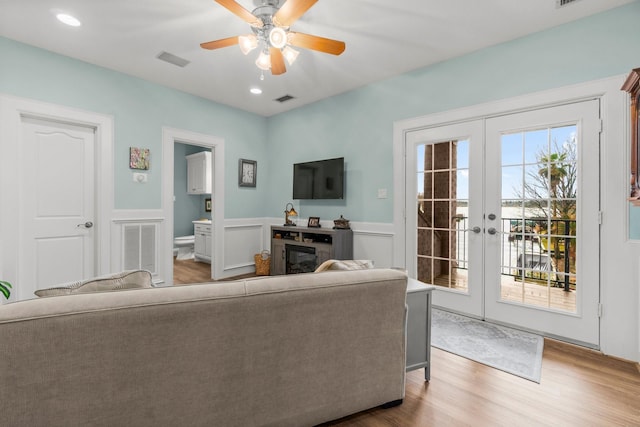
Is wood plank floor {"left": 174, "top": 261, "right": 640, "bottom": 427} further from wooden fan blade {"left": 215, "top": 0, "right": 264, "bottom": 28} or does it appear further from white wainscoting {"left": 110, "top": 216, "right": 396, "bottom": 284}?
wooden fan blade {"left": 215, "top": 0, "right": 264, "bottom": 28}

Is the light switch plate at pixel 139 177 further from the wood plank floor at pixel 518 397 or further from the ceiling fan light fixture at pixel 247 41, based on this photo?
the wood plank floor at pixel 518 397

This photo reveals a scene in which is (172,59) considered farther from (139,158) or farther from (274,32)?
(274,32)

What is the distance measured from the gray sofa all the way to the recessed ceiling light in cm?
272

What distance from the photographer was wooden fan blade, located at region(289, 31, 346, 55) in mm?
2223

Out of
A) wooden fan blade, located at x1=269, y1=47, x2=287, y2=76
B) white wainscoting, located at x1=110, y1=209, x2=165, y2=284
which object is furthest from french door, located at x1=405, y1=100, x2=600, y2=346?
white wainscoting, located at x1=110, y1=209, x2=165, y2=284

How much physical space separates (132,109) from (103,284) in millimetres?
3213

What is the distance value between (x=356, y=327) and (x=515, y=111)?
2579 millimetres

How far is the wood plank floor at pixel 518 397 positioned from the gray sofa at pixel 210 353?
190 millimetres

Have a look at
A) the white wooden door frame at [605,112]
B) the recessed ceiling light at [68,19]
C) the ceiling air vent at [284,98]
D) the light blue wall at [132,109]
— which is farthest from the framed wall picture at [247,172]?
the white wooden door frame at [605,112]

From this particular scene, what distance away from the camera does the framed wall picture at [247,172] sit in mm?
4902

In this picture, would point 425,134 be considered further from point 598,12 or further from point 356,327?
point 356,327

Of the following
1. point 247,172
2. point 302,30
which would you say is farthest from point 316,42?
point 247,172

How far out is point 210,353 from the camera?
3.94 ft

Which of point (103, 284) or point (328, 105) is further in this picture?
point (328, 105)
